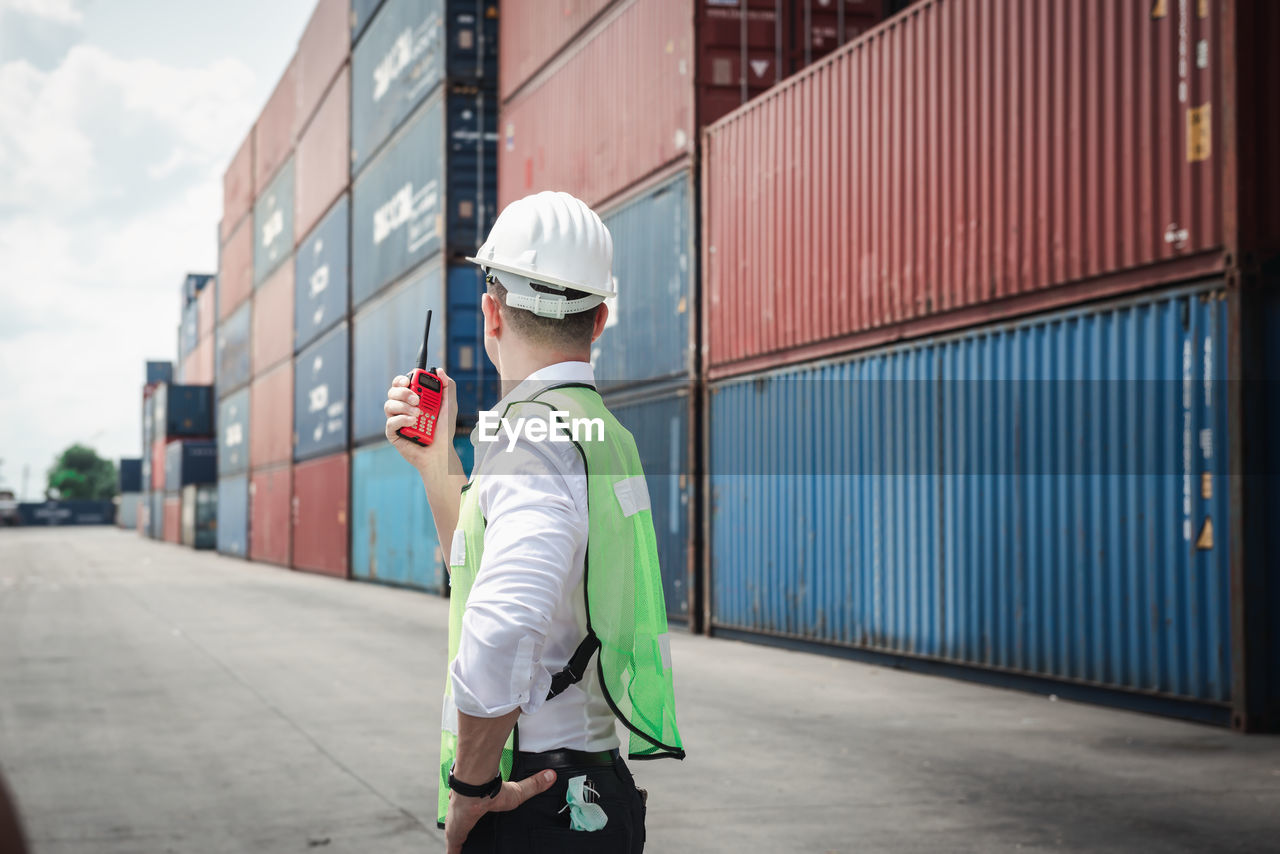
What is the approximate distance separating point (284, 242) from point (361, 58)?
10002 mm

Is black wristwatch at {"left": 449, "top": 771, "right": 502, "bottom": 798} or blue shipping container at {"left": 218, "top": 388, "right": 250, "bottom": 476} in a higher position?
blue shipping container at {"left": 218, "top": 388, "right": 250, "bottom": 476}

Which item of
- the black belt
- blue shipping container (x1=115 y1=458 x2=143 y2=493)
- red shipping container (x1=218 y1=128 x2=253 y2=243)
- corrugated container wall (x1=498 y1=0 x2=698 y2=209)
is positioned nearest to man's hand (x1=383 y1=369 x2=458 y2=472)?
the black belt

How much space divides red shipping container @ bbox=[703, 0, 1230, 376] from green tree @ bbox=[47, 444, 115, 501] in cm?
14888

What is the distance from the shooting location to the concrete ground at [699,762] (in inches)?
Result: 237

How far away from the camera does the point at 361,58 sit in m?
29.4

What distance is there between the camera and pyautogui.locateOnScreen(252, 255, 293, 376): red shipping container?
37.1m

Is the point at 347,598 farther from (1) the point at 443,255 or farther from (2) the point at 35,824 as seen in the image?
(2) the point at 35,824

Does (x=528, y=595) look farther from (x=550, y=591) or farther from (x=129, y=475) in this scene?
(x=129, y=475)

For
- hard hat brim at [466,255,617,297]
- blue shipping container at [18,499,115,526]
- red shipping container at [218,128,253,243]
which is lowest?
blue shipping container at [18,499,115,526]

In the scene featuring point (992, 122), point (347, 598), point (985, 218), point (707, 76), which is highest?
point (707, 76)

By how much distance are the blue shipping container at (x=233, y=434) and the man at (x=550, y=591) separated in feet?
144

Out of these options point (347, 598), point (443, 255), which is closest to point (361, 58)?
point (443, 255)

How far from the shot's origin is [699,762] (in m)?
7.71

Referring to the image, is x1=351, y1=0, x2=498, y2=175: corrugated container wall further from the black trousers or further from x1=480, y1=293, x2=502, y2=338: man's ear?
the black trousers
